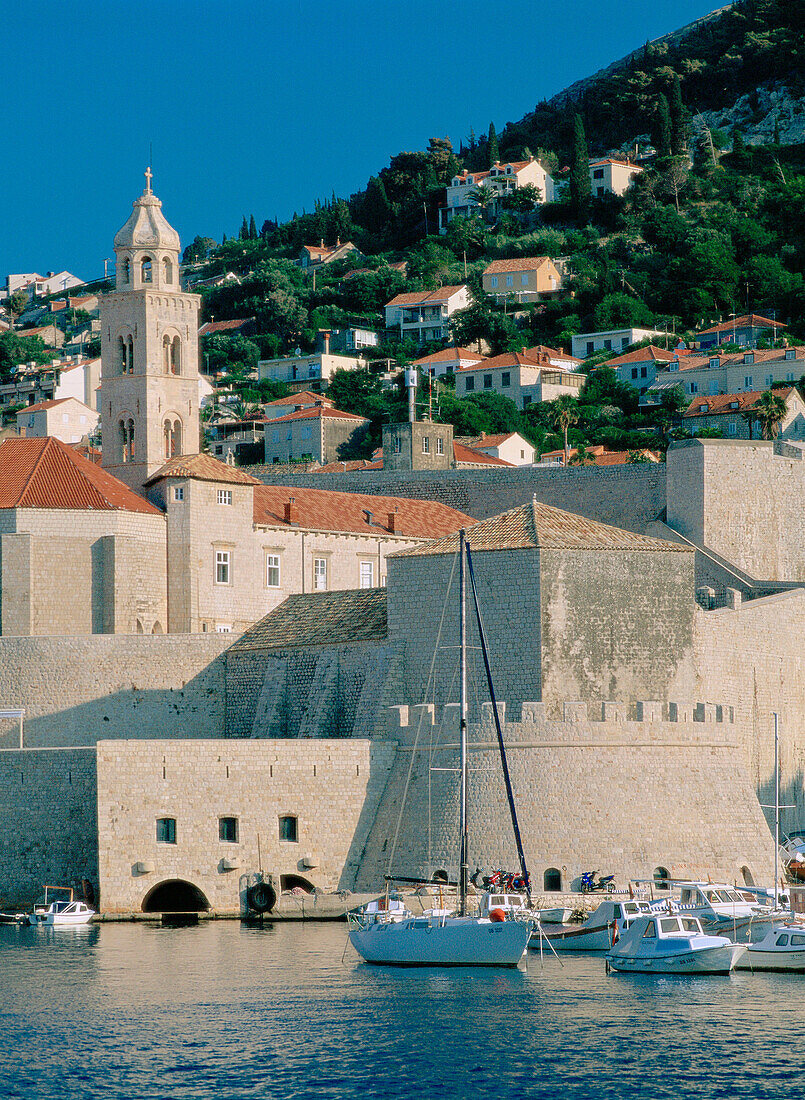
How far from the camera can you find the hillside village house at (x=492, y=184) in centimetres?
14225

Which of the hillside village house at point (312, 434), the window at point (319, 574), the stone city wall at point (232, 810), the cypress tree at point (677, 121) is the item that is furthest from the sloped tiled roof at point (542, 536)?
the cypress tree at point (677, 121)

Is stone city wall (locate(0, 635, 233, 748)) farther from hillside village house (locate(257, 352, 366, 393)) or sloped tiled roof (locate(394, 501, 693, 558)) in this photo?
hillside village house (locate(257, 352, 366, 393))

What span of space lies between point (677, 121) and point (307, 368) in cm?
4180

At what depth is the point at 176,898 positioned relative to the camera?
4103 centimetres

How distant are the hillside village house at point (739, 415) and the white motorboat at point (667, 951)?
46.0m

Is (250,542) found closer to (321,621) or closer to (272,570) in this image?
(272,570)

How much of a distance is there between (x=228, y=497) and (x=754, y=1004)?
26.8m

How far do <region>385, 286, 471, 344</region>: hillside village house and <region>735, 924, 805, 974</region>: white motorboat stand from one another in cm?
8793

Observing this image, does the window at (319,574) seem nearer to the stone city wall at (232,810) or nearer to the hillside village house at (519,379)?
the stone city wall at (232,810)

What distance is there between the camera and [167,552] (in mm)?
52938

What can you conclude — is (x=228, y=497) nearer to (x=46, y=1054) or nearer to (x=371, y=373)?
(x=46, y=1054)

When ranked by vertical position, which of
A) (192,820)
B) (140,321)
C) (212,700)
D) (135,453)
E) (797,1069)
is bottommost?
(797,1069)

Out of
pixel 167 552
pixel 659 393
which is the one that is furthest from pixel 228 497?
pixel 659 393

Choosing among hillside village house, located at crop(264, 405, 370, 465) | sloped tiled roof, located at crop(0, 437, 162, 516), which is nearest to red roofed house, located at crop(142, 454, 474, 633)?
sloped tiled roof, located at crop(0, 437, 162, 516)
